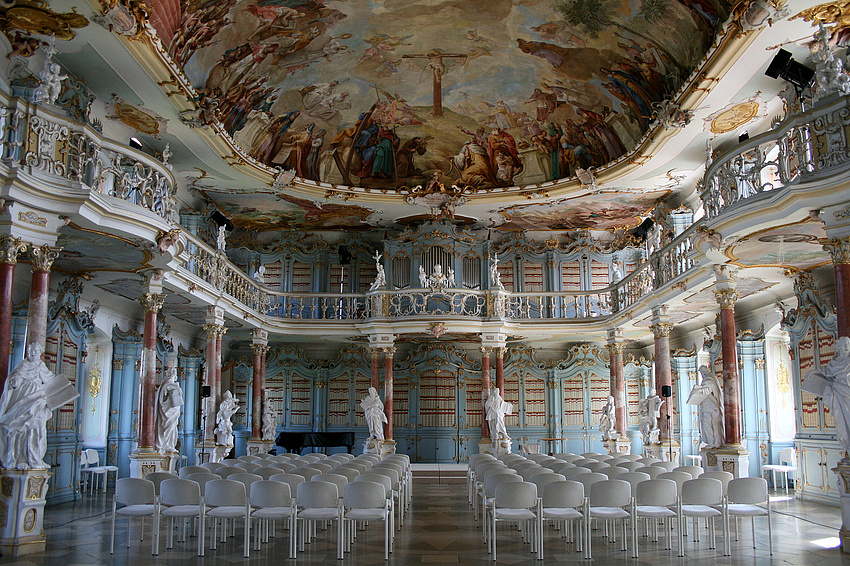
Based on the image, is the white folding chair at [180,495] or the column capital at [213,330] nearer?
the white folding chair at [180,495]

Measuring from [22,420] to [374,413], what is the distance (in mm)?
14280

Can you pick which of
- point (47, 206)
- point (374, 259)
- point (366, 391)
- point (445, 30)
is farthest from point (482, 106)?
point (47, 206)

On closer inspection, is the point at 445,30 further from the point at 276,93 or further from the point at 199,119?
the point at 199,119

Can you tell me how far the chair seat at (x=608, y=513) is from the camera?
32.0 ft

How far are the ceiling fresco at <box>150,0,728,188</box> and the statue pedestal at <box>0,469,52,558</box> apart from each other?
8.69m

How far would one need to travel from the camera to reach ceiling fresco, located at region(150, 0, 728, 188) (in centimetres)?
1622

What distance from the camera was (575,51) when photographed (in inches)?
722

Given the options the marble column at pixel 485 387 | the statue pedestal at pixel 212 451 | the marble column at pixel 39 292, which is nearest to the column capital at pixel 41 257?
the marble column at pixel 39 292

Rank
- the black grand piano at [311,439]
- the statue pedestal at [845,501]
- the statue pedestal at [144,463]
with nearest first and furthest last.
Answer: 1. the statue pedestal at [845,501]
2. the statue pedestal at [144,463]
3. the black grand piano at [311,439]

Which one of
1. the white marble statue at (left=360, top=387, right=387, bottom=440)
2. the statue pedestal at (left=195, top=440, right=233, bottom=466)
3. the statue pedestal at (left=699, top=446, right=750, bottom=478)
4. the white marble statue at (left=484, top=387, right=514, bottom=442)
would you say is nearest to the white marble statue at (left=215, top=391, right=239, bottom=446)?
the statue pedestal at (left=195, top=440, right=233, bottom=466)

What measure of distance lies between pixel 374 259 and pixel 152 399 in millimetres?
14048

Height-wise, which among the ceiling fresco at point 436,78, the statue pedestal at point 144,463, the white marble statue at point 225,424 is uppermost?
the ceiling fresco at point 436,78

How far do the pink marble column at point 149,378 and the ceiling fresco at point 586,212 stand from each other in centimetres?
1356

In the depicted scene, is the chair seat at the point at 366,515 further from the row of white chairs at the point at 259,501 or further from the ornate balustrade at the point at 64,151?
the ornate balustrade at the point at 64,151
